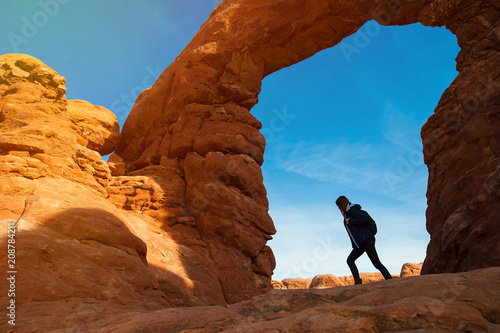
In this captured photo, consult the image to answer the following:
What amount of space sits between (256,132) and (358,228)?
307 inches

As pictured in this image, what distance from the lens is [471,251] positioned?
6.70 metres

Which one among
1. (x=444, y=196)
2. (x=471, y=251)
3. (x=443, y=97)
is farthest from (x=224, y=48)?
(x=471, y=251)

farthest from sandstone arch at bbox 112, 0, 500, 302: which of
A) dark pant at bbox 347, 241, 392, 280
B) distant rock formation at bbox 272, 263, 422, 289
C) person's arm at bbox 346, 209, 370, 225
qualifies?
distant rock formation at bbox 272, 263, 422, 289

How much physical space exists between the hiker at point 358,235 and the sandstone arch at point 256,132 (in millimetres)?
1441

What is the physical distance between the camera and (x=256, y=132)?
14.7 m

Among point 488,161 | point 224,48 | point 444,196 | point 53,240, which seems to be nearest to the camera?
point 53,240

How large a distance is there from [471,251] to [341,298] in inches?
154

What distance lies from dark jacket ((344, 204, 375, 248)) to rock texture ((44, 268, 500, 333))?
10.2ft

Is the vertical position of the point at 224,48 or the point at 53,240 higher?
the point at 224,48

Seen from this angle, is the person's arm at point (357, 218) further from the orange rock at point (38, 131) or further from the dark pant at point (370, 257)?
the orange rock at point (38, 131)

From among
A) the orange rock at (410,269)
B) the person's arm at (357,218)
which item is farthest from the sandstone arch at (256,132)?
the orange rock at (410,269)

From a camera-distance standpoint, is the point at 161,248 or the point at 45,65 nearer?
the point at 161,248

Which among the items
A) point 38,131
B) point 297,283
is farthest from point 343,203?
point 297,283

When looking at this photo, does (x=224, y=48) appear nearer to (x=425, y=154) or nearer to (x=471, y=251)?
(x=425, y=154)
